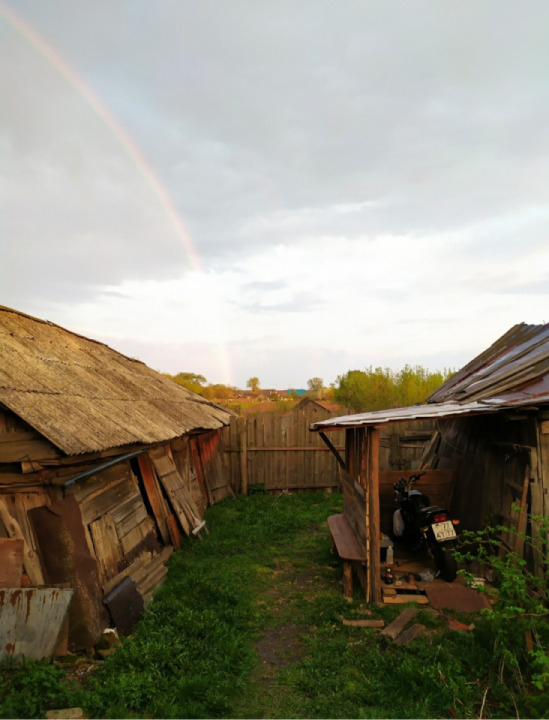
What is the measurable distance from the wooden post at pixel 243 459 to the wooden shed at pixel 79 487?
4.48 metres

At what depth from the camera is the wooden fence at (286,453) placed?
13.3 meters

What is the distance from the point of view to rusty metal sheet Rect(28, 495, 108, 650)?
479 centimetres

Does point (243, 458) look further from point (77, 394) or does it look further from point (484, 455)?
point (77, 394)

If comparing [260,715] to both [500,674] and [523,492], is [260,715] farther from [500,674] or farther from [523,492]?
[523,492]

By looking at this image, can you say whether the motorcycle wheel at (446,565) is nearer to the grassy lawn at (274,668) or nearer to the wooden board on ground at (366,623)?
the grassy lawn at (274,668)

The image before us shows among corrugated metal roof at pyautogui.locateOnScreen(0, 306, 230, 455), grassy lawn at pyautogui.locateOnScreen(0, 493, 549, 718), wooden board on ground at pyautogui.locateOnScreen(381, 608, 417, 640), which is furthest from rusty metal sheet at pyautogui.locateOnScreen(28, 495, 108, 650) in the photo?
wooden board on ground at pyautogui.locateOnScreen(381, 608, 417, 640)

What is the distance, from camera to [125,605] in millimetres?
5512

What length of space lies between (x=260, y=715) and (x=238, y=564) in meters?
3.84

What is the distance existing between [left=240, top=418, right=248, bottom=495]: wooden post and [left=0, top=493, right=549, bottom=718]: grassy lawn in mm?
6237

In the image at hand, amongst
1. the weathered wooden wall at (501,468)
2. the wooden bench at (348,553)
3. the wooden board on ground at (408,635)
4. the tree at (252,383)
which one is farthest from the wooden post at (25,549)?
the tree at (252,383)

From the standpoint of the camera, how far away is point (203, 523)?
9195 millimetres

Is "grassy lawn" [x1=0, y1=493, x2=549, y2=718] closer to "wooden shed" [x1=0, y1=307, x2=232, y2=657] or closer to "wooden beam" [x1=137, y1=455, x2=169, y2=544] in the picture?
"wooden shed" [x1=0, y1=307, x2=232, y2=657]

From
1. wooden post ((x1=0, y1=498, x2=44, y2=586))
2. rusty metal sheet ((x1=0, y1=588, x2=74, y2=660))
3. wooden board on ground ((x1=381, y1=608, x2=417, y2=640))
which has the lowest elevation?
wooden board on ground ((x1=381, y1=608, x2=417, y2=640))

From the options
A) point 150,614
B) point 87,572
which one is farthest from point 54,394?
point 150,614
